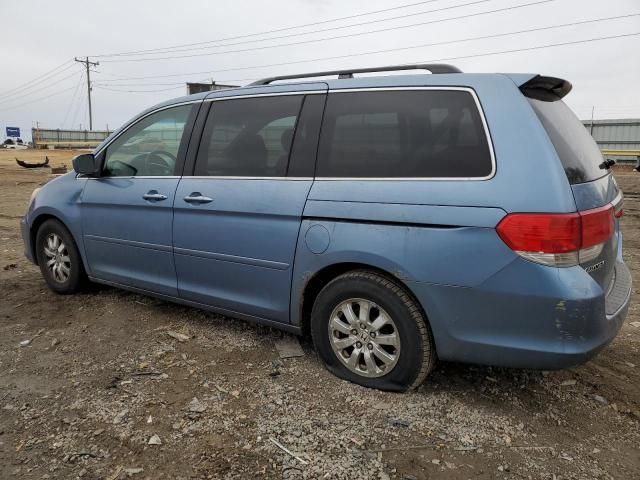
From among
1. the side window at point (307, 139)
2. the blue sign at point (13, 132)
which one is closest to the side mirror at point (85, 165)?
the side window at point (307, 139)

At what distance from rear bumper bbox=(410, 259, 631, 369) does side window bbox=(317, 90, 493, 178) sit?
23.0 inches

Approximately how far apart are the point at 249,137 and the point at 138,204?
1.10m

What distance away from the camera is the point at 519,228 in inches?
96.7

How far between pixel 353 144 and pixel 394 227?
→ 603 mm

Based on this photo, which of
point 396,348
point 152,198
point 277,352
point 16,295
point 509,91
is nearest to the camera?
point 509,91

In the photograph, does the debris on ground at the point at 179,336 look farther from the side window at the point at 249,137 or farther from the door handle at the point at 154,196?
the side window at the point at 249,137

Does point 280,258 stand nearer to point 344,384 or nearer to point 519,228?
point 344,384

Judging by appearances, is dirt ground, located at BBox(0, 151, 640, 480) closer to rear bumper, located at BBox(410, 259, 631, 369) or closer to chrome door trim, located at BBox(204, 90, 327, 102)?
rear bumper, located at BBox(410, 259, 631, 369)

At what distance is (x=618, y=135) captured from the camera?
2647 centimetres

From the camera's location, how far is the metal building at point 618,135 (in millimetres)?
25600

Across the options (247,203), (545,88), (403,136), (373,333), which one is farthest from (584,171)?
(247,203)

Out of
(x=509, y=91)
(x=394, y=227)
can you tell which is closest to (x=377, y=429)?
(x=394, y=227)

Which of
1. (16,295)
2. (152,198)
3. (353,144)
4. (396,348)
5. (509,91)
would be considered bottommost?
(16,295)

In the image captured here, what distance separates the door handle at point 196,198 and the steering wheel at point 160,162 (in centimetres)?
36
